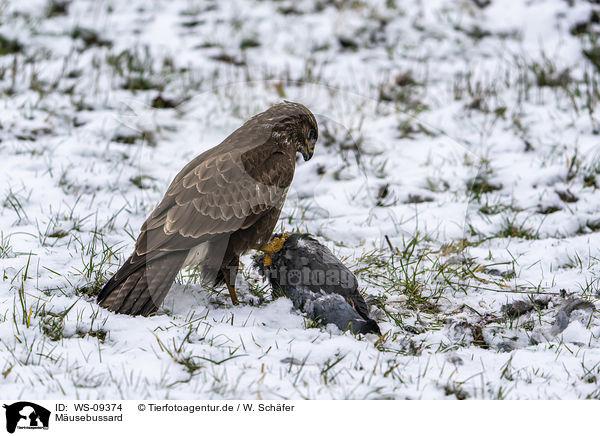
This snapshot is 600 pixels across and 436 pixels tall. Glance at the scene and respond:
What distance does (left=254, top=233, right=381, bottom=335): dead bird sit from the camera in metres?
3.28

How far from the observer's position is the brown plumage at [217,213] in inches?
129

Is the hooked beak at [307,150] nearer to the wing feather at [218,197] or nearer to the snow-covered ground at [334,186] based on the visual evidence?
the wing feather at [218,197]

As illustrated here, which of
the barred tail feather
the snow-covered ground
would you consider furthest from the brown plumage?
the snow-covered ground

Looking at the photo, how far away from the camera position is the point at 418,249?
4.39 meters

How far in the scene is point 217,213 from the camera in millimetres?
3428

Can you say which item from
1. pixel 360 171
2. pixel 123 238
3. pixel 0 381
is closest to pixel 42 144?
pixel 123 238

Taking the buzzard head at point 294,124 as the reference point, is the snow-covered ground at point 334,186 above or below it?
below

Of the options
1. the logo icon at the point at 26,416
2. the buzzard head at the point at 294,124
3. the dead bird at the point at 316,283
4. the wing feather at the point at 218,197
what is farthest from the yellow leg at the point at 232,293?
the logo icon at the point at 26,416

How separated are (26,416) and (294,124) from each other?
2.26m

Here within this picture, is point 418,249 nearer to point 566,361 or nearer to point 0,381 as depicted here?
point 566,361

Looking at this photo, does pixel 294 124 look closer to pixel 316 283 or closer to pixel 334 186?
pixel 316 283

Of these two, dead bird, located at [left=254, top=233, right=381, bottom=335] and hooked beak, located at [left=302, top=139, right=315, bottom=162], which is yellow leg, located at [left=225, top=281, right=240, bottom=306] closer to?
dead bird, located at [left=254, top=233, right=381, bottom=335]

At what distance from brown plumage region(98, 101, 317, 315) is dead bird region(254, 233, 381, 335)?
173 mm

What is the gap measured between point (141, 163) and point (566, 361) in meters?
3.97
